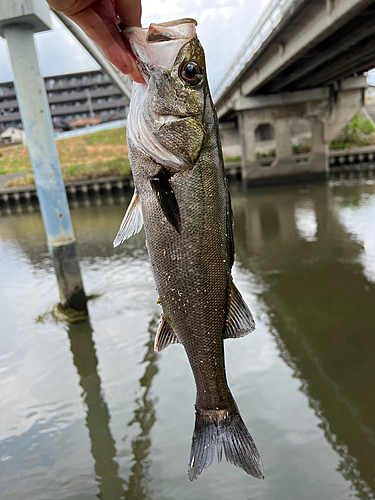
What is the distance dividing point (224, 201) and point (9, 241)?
16.4 metres

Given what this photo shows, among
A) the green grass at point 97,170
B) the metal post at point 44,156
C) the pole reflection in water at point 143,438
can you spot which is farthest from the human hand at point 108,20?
the green grass at point 97,170

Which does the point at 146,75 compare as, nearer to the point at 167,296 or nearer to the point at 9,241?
the point at 167,296

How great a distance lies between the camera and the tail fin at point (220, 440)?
7.20ft

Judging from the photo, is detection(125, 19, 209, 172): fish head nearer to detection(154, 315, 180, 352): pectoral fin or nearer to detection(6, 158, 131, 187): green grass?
detection(154, 315, 180, 352): pectoral fin

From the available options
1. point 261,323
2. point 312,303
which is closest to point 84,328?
point 261,323

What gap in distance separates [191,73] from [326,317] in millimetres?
5328

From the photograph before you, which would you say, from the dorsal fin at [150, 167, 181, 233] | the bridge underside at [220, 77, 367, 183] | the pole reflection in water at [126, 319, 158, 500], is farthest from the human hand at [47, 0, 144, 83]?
the bridge underside at [220, 77, 367, 183]

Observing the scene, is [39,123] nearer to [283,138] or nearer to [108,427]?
[108,427]

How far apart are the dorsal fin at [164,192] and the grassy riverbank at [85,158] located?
1137 inches

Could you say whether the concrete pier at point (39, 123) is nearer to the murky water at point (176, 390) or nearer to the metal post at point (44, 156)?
the metal post at point (44, 156)

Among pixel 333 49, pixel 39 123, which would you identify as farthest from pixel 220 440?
pixel 333 49

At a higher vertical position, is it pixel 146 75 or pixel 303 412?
pixel 146 75

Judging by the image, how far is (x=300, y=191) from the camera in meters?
20.6

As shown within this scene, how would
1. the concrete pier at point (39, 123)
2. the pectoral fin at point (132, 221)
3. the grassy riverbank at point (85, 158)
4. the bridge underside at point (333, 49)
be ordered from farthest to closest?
the grassy riverbank at point (85, 158) → the bridge underside at point (333, 49) → the concrete pier at point (39, 123) → the pectoral fin at point (132, 221)
